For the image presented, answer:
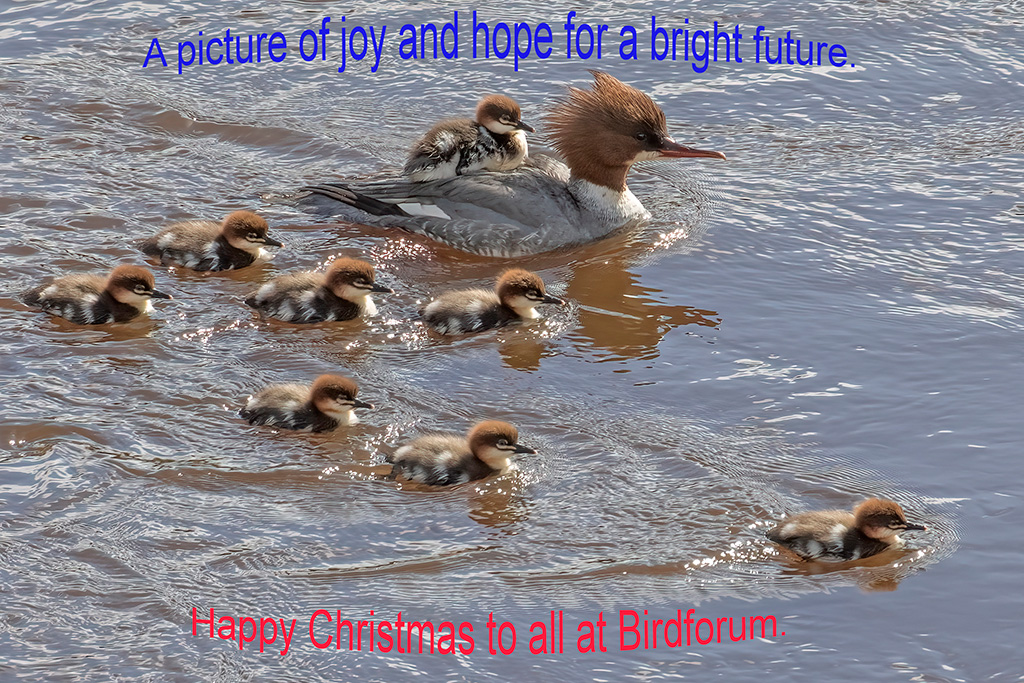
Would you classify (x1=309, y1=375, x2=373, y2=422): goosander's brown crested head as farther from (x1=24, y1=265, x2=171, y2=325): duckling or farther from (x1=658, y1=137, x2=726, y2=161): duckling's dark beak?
(x1=658, y1=137, x2=726, y2=161): duckling's dark beak

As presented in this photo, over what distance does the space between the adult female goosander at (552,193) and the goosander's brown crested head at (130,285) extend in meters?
1.61

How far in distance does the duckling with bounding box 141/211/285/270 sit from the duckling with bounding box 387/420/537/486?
2262 mm

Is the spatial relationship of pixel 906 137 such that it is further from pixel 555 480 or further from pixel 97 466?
pixel 97 466

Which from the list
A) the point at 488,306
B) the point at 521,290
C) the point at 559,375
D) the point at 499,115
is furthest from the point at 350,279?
the point at 499,115

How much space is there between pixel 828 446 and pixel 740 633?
131cm

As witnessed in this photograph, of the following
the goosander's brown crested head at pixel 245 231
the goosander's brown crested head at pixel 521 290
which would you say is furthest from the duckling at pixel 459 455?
the goosander's brown crested head at pixel 245 231

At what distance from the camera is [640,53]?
971cm

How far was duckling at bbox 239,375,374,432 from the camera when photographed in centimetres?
560

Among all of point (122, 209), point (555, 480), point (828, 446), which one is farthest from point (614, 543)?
point (122, 209)

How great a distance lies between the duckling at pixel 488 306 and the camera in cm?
655

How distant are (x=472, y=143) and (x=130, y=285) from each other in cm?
230

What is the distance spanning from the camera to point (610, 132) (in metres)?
→ 7.87

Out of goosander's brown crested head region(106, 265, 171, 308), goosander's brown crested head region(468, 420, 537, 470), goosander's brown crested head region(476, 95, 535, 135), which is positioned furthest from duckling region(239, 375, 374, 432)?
goosander's brown crested head region(476, 95, 535, 135)

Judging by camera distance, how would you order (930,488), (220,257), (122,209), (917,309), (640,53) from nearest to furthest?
(930,488) < (917,309) < (220,257) < (122,209) < (640,53)
